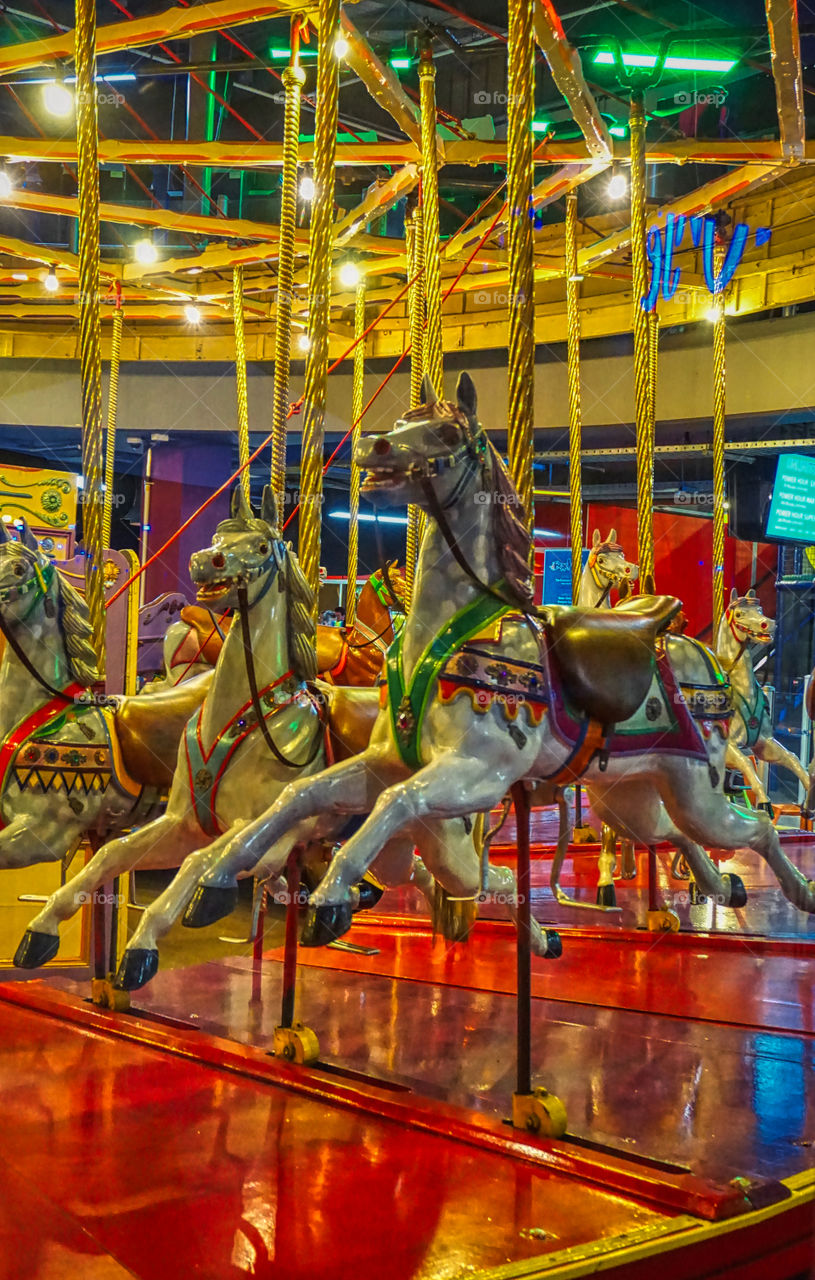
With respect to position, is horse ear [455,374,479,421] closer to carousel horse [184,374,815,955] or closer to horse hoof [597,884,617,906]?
carousel horse [184,374,815,955]

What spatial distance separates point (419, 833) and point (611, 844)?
11.2 ft

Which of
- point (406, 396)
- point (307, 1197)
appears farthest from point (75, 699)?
A: point (406, 396)

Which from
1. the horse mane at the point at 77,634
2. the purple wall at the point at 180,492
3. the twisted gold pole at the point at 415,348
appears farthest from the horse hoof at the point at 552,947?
the purple wall at the point at 180,492

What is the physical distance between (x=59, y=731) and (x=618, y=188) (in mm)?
8337

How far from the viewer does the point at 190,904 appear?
320 centimetres

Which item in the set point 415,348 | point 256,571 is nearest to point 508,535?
point 256,571

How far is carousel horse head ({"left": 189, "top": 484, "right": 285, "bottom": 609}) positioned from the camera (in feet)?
12.2

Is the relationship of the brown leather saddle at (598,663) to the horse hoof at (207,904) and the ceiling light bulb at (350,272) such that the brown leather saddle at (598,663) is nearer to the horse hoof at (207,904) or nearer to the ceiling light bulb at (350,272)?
the horse hoof at (207,904)

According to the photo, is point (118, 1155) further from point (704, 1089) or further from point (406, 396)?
point (406, 396)

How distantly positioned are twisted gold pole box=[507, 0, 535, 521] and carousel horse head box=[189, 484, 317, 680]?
0.83 meters

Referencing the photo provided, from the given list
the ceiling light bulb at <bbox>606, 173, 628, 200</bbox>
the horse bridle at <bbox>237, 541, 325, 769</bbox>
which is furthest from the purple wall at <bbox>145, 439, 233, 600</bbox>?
the horse bridle at <bbox>237, 541, 325, 769</bbox>

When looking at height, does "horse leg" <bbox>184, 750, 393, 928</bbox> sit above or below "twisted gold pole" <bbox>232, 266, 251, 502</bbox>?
below

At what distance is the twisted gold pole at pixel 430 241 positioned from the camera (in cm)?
563

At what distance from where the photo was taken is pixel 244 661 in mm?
3879
